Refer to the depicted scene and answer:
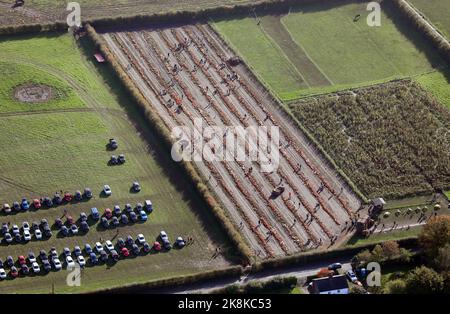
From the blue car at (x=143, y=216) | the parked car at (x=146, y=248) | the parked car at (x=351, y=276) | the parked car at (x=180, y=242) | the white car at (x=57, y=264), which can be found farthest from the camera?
the blue car at (x=143, y=216)

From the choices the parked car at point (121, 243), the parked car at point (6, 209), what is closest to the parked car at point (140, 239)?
the parked car at point (121, 243)

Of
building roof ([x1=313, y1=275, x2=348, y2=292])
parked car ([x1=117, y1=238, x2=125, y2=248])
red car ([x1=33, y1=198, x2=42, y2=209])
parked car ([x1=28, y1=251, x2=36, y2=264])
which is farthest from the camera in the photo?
red car ([x1=33, y1=198, x2=42, y2=209])

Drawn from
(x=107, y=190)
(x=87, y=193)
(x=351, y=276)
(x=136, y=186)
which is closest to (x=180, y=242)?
(x=136, y=186)

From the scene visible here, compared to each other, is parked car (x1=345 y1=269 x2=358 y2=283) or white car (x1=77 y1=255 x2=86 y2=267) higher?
white car (x1=77 y1=255 x2=86 y2=267)

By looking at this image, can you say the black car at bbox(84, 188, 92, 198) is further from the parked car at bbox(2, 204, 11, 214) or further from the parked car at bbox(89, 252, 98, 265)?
the parked car at bbox(89, 252, 98, 265)

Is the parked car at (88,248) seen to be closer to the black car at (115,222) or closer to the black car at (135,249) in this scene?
the black car at (135,249)

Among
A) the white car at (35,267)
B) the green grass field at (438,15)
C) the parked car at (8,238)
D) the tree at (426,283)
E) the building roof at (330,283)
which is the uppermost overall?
the green grass field at (438,15)

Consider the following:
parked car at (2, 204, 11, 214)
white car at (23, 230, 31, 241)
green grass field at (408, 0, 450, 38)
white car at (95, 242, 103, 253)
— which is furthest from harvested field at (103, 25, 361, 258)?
green grass field at (408, 0, 450, 38)
